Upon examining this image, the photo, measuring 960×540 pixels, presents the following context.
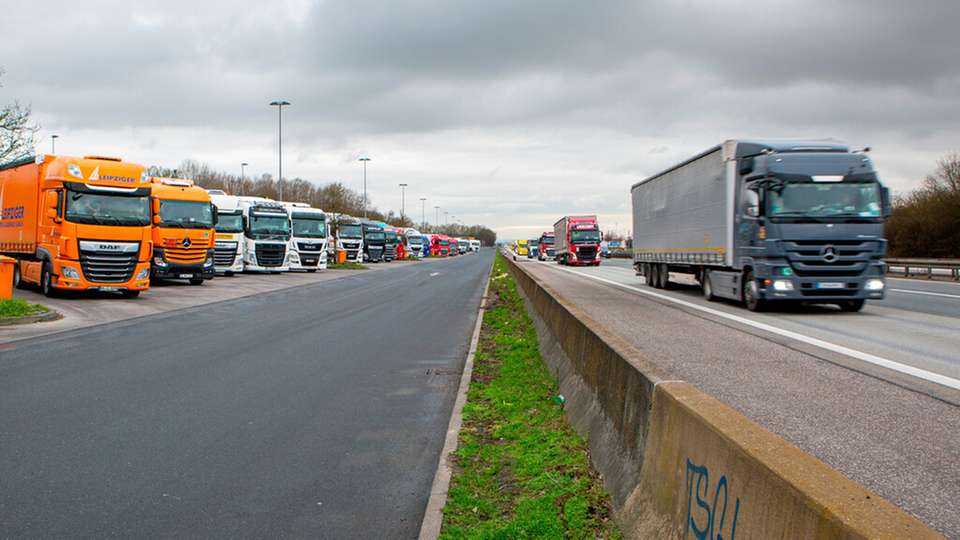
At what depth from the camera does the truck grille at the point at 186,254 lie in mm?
28922

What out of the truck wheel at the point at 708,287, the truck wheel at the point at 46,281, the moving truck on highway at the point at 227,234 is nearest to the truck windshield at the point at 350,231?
the moving truck on highway at the point at 227,234

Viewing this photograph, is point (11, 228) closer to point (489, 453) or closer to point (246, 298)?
point (246, 298)

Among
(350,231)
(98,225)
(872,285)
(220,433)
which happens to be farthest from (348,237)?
(220,433)

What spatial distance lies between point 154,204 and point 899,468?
894 inches

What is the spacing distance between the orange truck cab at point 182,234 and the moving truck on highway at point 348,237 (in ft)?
95.5

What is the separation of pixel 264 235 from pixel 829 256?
30865 millimetres

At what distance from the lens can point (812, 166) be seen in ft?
50.3

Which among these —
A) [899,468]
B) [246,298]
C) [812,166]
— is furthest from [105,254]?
[899,468]

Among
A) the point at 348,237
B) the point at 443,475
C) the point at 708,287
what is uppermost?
the point at 348,237

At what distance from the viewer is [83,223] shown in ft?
69.6

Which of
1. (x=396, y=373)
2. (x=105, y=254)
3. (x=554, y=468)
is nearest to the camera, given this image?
(x=554, y=468)

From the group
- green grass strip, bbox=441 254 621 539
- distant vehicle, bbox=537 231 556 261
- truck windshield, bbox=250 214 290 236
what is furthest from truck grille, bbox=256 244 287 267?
distant vehicle, bbox=537 231 556 261

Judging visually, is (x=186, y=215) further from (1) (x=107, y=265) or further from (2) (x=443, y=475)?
(2) (x=443, y=475)

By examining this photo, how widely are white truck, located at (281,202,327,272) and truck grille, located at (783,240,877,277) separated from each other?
3277 centimetres
